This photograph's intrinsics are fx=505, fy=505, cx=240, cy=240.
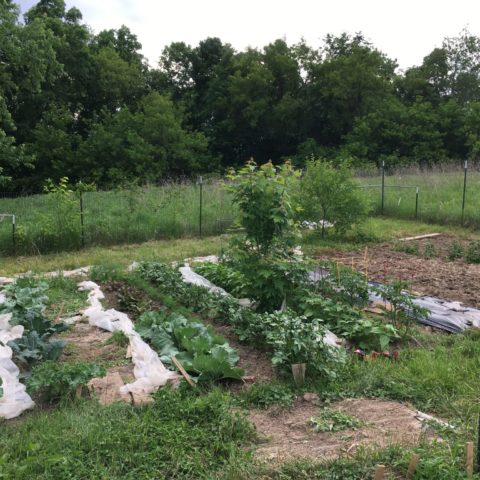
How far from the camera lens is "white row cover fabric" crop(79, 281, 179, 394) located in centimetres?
368

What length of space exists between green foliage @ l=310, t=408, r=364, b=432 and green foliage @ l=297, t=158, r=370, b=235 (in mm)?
7684

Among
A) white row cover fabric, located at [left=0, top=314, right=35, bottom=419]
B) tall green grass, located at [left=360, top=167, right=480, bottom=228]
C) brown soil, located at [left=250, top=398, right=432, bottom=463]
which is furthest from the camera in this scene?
tall green grass, located at [left=360, top=167, right=480, bottom=228]

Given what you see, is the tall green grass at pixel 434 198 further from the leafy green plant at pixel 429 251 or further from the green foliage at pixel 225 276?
the green foliage at pixel 225 276

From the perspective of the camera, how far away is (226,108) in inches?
1351

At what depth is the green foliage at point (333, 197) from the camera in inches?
428

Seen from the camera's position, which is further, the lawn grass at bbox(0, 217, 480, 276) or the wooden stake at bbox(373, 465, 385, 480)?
the lawn grass at bbox(0, 217, 480, 276)

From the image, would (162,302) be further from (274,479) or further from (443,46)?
(443,46)

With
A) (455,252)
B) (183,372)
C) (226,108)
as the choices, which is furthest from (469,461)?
(226,108)

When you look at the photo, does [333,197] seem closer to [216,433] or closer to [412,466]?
[216,433]

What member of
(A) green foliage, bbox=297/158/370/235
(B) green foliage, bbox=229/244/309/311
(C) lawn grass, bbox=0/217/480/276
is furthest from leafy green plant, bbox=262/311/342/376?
(A) green foliage, bbox=297/158/370/235

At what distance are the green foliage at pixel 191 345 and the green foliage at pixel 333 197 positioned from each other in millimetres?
6449

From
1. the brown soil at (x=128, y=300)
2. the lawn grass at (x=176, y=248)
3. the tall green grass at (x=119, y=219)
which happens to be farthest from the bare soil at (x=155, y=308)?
the tall green grass at (x=119, y=219)

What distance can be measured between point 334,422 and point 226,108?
32657 millimetres

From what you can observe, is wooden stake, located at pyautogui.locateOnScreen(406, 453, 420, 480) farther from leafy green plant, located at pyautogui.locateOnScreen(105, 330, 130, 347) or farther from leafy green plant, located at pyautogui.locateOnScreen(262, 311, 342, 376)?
leafy green plant, located at pyautogui.locateOnScreen(105, 330, 130, 347)
